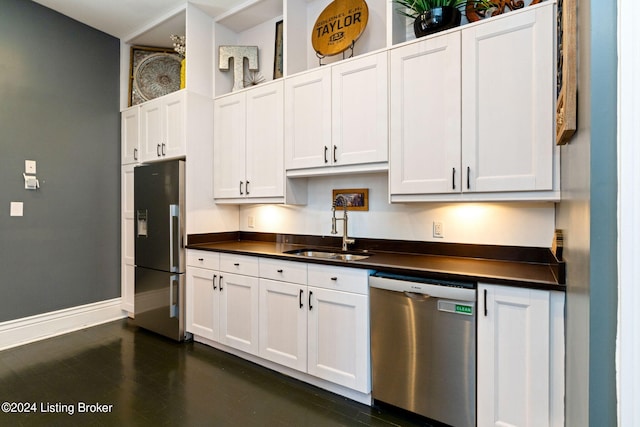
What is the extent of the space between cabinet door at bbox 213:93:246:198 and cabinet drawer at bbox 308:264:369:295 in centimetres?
123

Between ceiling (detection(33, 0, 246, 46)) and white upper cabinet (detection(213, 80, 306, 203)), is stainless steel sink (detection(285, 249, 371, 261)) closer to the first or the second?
white upper cabinet (detection(213, 80, 306, 203))

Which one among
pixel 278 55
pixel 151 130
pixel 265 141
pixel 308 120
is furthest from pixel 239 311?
pixel 278 55

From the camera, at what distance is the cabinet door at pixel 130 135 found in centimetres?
360

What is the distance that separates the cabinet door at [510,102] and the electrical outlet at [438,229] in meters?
0.47

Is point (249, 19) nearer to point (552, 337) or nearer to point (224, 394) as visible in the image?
point (224, 394)

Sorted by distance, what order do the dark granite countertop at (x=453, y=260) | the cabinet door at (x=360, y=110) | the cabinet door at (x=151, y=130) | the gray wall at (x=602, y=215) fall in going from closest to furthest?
the gray wall at (x=602, y=215) → the dark granite countertop at (x=453, y=260) → the cabinet door at (x=360, y=110) → the cabinet door at (x=151, y=130)

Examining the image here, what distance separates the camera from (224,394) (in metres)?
2.24

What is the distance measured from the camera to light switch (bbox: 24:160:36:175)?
3.10 meters

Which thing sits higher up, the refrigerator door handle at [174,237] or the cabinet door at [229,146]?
the cabinet door at [229,146]

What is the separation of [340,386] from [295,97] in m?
2.19

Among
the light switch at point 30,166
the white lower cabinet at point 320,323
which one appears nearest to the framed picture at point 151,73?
the light switch at point 30,166

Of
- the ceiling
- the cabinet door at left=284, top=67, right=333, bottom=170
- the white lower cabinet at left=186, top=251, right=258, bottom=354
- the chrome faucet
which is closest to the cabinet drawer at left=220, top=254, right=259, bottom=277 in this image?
the white lower cabinet at left=186, top=251, right=258, bottom=354

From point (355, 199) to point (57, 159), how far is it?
9.91 feet

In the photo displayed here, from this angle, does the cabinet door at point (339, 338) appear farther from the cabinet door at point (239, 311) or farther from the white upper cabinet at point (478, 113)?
the white upper cabinet at point (478, 113)
